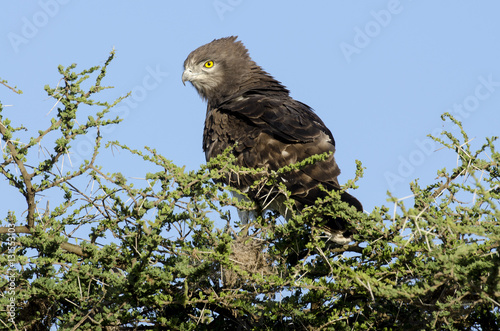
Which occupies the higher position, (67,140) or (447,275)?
(67,140)

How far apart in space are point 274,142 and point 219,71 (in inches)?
109

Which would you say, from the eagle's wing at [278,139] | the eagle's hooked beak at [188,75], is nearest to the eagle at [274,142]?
the eagle's wing at [278,139]

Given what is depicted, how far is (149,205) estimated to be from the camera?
324cm

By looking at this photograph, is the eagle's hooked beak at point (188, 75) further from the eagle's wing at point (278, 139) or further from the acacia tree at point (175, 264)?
the acacia tree at point (175, 264)

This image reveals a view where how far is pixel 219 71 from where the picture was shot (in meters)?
8.05

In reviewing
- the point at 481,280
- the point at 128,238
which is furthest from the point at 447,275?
the point at 128,238

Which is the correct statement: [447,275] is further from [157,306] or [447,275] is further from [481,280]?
[157,306]

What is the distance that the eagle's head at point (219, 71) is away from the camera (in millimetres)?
7852

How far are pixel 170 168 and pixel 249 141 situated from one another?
8.15 feet

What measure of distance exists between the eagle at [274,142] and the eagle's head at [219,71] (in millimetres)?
92

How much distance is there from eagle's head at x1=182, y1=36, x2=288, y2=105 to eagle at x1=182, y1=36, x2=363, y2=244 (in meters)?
0.09

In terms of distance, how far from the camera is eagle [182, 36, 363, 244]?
5.02 meters

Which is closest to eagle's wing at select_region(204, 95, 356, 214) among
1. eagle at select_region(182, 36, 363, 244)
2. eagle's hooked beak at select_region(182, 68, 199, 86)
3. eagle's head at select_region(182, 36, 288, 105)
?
eagle at select_region(182, 36, 363, 244)

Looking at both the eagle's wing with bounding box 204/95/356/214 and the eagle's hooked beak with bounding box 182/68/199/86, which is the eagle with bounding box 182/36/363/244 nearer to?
the eagle's wing with bounding box 204/95/356/214
